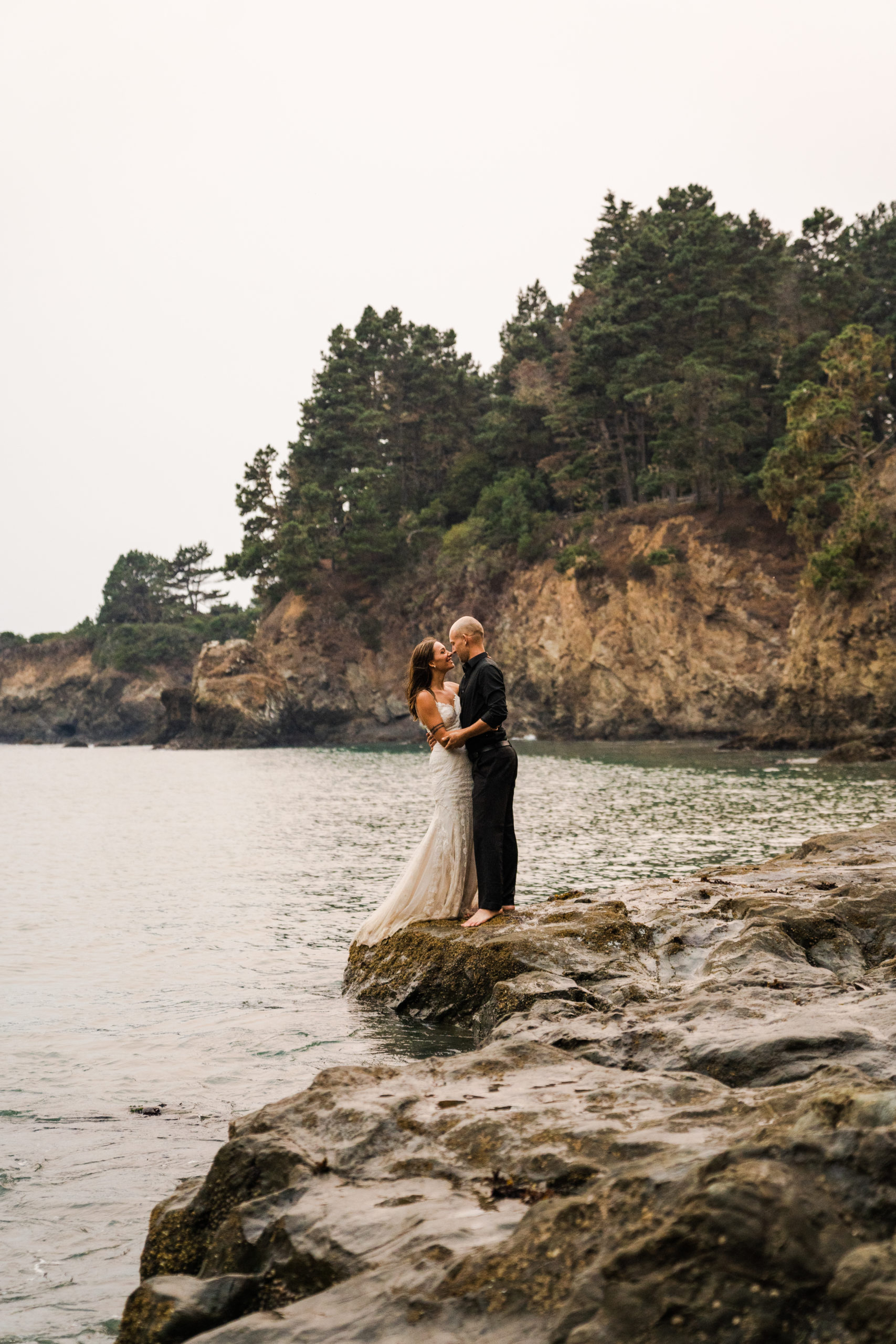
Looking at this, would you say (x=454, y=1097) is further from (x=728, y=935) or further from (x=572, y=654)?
(x=572, y=654)

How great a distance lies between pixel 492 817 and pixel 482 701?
102 cm

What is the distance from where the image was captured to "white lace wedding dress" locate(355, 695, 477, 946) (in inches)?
359

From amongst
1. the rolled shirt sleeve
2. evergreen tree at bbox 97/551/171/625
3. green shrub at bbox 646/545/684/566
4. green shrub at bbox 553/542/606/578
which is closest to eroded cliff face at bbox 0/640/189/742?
evergreen tree at bbox 97/551/171/625

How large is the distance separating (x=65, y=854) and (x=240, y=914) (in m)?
9.50

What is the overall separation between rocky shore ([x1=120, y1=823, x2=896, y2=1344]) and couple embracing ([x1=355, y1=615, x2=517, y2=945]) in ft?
6.45

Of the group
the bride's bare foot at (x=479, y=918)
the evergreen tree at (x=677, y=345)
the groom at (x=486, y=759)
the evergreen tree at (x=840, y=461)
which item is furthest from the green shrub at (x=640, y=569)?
the bride's bare foot at (x=479, y=918)

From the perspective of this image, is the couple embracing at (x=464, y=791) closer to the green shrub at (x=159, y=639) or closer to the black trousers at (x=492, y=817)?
the black trousers at (x=492, y=817)

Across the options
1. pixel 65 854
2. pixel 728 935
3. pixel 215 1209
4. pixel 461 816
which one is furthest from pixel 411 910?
pixel 65 854

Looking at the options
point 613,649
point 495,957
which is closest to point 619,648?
point 613,649

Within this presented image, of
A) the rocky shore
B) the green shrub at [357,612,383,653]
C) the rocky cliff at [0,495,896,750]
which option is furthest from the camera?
the green shrub at [357,612,383,653]

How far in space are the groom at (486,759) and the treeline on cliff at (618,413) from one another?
41.9 meters

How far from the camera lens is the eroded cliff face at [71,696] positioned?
111188 mm

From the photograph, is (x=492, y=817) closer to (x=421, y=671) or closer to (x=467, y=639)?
(x=421, y=671)

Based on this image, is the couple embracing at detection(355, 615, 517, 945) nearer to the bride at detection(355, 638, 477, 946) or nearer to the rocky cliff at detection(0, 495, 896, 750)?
the bride at detection(355, 638, 477, 946)
